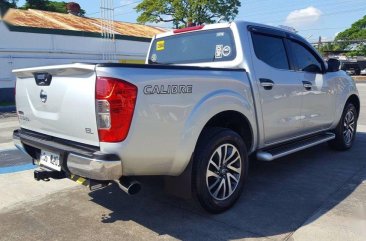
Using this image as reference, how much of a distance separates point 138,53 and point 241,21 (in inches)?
756

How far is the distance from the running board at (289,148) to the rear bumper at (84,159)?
6.07 feet

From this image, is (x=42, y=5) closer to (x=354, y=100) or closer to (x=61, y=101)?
(x=354, y=100)

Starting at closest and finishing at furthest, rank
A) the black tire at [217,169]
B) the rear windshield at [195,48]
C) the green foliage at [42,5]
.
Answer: the black tire at [217,169], the rear windshield at [195,48], the green foliage at [42,5]

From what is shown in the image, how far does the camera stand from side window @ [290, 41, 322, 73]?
511 centimetres

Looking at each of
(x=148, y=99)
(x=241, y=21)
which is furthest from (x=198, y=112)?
(x=241, y=21)

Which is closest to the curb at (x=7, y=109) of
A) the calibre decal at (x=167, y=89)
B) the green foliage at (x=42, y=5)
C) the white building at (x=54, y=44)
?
the white building at (x=54, y=44)

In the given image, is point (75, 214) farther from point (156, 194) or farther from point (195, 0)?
point (195, 0)

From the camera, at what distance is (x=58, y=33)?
18.9 meters

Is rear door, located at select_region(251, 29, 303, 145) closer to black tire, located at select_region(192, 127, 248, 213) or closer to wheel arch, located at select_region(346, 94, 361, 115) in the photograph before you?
black tire, located at select_region(192, 127, 248, 213)

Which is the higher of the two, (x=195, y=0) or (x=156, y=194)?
(x=195, y=0)

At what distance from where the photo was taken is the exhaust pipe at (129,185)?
3168 millimetres

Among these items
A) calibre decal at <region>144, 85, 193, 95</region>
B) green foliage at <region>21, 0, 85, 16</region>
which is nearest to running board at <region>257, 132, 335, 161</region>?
calibre decal at <region>144, 85, 193, 95</region>

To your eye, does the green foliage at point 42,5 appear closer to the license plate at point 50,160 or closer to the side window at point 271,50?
the side window at point 271,50

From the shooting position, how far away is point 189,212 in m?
3.89
